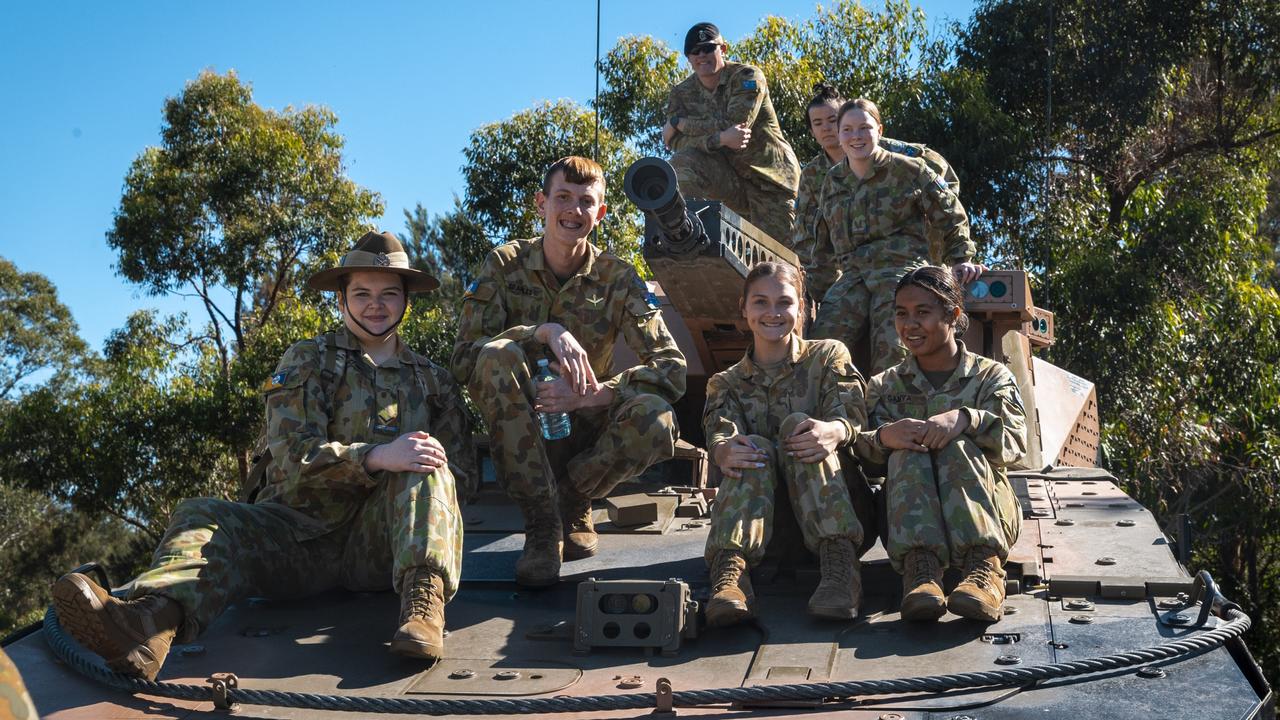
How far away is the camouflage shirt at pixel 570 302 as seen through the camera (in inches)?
240

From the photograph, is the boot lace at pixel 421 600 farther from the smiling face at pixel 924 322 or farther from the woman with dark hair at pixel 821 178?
the woman with dark hair at pixel 821 178

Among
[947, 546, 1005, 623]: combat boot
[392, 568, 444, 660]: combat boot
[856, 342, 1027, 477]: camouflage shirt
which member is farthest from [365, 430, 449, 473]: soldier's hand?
[947, 546, 1005, 623]: combat boot

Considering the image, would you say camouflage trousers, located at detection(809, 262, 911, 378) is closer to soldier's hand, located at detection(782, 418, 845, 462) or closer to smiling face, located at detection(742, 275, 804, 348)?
smiling face, located at detection(742, 275, 804, 348)

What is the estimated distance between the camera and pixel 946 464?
4914 millimetres

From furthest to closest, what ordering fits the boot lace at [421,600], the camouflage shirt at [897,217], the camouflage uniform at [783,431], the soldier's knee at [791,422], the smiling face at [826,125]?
the smiling face at [826,125], the camouflage shirt at [897,217], the soldier's knee at [791,422], the camouflage uniform at [783,431], the boot lace at [421,600]

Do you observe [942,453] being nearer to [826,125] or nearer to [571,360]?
[571,360]

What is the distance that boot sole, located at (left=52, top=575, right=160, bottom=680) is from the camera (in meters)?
4.37

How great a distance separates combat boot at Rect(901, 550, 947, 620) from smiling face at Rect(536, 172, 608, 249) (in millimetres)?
2043

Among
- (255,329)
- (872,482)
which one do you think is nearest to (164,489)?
(255,329)

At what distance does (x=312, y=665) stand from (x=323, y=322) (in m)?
15.7

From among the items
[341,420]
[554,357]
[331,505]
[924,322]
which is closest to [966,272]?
[924,322]

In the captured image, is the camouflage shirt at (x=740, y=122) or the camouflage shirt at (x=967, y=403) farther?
the camouflage shirt at (x=740, y=122)

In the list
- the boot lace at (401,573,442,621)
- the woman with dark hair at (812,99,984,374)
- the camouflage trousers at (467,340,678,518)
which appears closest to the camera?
the boot lace at (401,573,442,621)

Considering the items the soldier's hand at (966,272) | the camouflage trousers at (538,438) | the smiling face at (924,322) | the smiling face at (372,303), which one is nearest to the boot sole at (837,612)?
the smiling face at (924,322)
